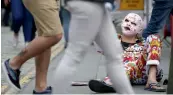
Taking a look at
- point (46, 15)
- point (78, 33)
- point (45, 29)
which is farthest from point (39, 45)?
point (78, 33)

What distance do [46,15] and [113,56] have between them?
31.9 inches

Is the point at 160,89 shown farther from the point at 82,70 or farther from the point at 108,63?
the point at 82,70

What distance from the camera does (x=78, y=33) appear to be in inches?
157

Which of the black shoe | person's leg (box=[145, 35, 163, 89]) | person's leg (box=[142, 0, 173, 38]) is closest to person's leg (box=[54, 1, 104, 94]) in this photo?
the black shoe

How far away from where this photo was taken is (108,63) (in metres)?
4.14

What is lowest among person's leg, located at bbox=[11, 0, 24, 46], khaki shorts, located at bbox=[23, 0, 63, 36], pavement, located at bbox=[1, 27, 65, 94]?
pavement, located at bbox=[1, 27, 65, 94]

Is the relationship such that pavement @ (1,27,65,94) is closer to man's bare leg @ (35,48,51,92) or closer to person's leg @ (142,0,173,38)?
man's bare leg @ (35,48,51,92)

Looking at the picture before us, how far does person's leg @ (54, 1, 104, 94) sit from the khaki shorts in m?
0.55

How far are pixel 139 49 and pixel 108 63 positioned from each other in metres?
1.31

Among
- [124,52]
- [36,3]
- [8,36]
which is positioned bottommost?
[8,36]

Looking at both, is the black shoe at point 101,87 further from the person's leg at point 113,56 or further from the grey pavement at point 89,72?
the person's leg at point 113,56

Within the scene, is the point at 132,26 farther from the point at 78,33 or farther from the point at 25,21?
the point at 25,21

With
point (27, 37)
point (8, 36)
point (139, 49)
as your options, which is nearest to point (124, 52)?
point (139, 49)

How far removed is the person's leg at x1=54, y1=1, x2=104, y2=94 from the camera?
156 inches
